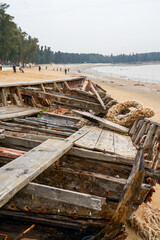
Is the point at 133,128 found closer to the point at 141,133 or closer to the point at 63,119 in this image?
the point at 141,133

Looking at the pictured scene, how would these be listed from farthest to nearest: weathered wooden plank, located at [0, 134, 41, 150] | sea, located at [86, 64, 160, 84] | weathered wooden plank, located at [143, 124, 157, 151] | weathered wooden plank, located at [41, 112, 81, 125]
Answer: sea, located at [86, 64, 160, 84] → weathered wooden plank, located at [41, 112, 81, 125] → weathered wooden plank, located at [143, 124, 157, 151] → weathered wooden plank, located at [0, 134, 41, 150]

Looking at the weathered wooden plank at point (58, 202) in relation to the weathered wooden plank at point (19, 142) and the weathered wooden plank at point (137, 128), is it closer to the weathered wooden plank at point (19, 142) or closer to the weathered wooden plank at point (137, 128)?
the weathered wooden plank at point (19, 142)

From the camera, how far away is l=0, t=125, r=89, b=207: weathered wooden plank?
1653mm

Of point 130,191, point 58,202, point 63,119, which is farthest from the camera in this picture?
point 63,119

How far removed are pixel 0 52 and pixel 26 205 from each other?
2331 inches

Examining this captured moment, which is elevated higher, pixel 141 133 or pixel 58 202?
pixel 141 133

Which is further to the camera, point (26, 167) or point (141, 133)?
point (141, 133)

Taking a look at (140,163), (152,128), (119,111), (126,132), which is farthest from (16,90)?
(140,163)

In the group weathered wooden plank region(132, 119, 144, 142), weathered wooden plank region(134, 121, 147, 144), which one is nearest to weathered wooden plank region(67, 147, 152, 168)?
weathered wooden plank region(134, 121, 147, 144)

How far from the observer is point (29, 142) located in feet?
9.67

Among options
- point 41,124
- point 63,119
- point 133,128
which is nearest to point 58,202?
point 41,124

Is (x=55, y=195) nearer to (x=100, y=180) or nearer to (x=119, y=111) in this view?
(x=100, y=180)

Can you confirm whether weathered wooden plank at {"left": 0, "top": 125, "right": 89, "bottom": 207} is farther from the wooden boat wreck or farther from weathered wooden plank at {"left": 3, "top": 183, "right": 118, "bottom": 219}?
weathered wooden plank at {"left": 3, "top": 183, "right": 118, "bottom": 219}

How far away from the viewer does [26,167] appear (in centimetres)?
203
